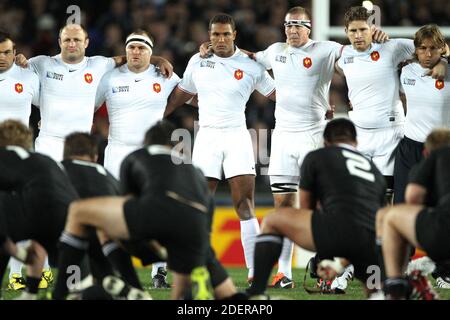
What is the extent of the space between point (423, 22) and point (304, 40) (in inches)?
239

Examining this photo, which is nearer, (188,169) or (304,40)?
(188,169)

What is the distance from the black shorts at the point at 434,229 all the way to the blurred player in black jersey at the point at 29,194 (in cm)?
255

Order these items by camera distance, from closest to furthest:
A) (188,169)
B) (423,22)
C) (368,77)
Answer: (188,169), (368,77), (423,22)

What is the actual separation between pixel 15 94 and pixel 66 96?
0.49 meters

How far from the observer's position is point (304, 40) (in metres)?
10.1

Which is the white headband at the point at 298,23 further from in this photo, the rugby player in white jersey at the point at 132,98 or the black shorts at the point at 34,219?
the black shorts at the point at 34,219

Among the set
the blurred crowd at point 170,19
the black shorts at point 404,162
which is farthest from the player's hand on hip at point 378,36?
the blurred crowd at point 170,19

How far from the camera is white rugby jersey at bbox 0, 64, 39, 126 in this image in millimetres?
10023

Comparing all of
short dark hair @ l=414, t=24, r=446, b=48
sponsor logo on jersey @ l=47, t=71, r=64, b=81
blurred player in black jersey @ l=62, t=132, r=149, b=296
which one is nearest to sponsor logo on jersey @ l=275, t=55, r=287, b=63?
short dark hair @ l=414, t=24, r=446, b=48

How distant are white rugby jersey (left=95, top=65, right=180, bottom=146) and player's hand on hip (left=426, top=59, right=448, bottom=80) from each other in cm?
260

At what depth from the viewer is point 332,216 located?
7.22 meters

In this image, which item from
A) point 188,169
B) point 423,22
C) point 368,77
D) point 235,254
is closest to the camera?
point 188,169

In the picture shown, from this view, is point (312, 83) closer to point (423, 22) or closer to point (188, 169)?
point (188, 169)

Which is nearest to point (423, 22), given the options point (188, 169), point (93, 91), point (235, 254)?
point (235, 254)
